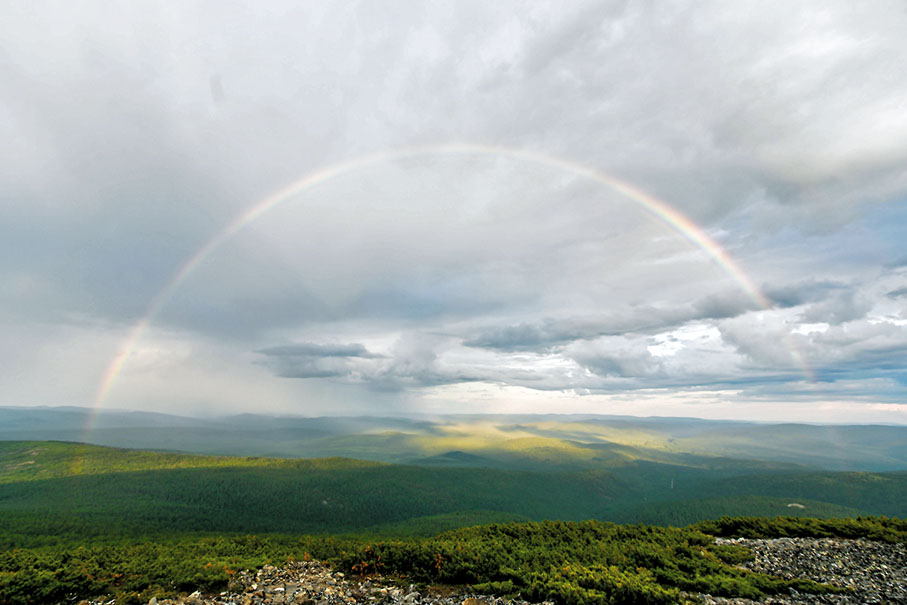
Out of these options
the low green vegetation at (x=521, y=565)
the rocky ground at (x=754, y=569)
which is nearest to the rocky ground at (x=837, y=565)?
the rocky ground at (x=754, y=569)

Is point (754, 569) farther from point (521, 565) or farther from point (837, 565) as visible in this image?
point (521, 565)

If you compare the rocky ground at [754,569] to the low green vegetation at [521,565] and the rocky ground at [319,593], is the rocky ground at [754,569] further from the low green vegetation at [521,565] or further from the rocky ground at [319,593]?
the low green vegetation at [521,565]

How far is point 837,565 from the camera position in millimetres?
22047

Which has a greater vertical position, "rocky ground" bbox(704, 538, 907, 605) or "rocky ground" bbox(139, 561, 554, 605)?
"rocky ground" bbox(139, 561, 554, 605)

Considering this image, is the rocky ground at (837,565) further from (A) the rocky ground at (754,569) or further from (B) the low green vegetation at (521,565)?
(B) the low green vegetation at (521,565)

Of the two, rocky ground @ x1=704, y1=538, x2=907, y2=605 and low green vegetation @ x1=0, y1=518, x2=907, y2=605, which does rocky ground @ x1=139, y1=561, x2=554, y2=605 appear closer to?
low green vegetation @ x1=0, y1=518, x2=907, y2=605

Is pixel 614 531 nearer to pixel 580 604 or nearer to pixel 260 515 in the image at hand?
pixel 580 604

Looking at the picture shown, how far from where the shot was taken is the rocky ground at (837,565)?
17.7 meters

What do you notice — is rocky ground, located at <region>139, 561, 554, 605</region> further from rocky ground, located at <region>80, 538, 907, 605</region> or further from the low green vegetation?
the low green vegetation

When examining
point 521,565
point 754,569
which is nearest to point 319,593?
point 521,565

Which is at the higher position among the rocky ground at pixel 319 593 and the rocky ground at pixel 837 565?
the rocky ground at pixel 319 593

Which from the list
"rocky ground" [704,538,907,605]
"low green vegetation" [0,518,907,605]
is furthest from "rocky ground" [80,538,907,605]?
"low green vegetation" [0,518,907,605]

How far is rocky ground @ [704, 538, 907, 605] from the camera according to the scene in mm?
17672

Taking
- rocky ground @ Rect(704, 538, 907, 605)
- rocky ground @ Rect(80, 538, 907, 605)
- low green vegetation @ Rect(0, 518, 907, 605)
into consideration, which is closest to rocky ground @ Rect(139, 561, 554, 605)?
rocky ground @ Rect(80, 538, 907, 605)
